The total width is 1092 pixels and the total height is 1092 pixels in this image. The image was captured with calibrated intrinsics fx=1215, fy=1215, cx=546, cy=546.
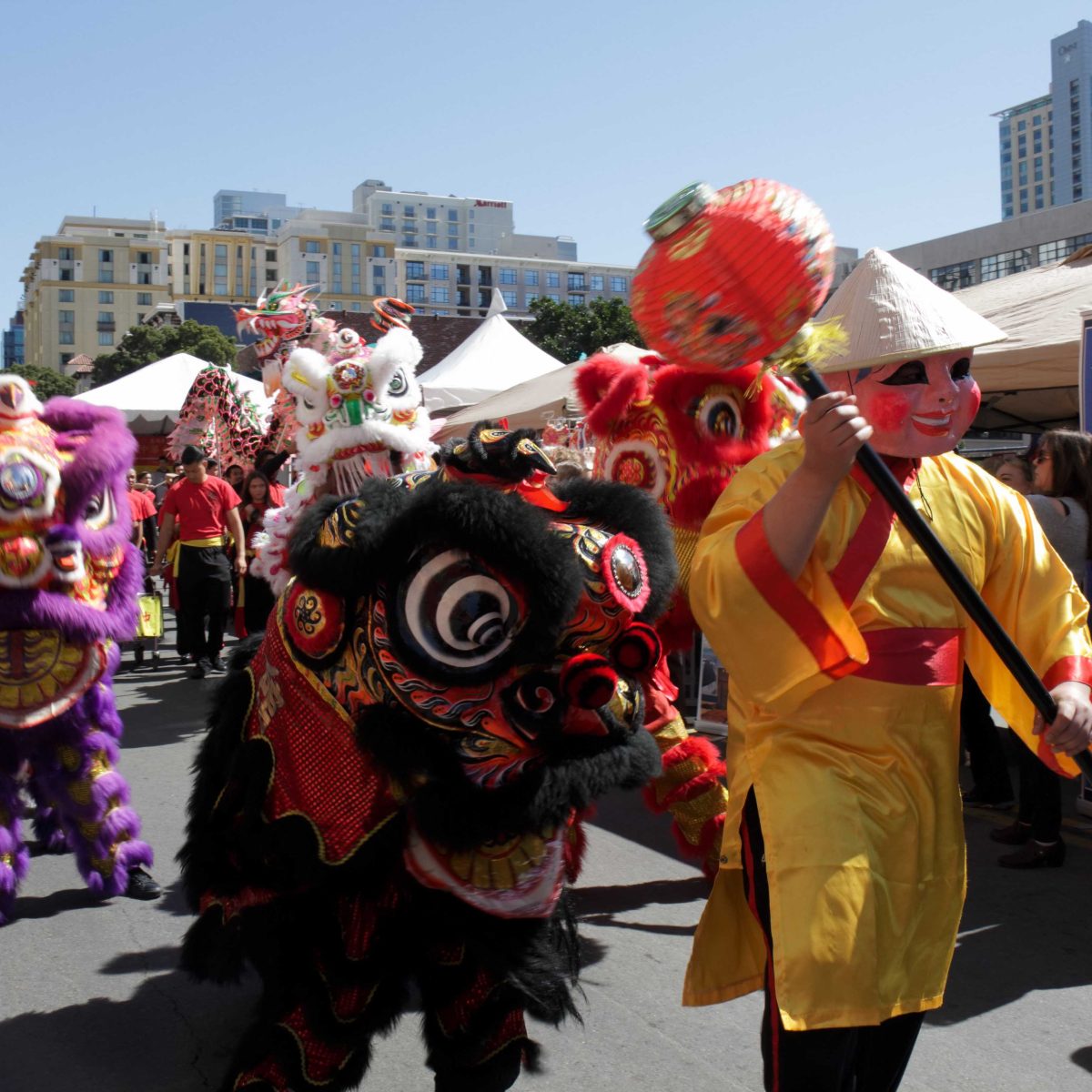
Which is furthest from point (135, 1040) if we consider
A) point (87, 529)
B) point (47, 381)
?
point (47, 381)

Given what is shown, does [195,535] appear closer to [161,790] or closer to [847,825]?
[161,790]

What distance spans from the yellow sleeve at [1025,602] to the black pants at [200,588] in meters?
7.90

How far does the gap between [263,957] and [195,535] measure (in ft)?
23.9

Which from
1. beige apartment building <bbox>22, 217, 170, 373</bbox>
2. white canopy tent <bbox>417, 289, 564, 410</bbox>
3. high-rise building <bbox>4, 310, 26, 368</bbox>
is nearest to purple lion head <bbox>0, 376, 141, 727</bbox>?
white canopy tent <bbox>417, 289, 564, 410</bbox>

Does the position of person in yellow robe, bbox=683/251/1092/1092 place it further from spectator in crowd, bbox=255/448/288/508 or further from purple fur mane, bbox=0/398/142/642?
spectator in crowd, bbox=255/448/288/508

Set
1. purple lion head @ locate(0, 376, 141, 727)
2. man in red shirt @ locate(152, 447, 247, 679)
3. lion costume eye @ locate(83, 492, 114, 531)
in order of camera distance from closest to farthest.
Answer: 1. purple lion head @ locate(0, 376, 141, 727)
2. lion costume eye @ locate(83, 492, 114, 531)
3. man in red shirt @ locate(152, 447, 247, 679)

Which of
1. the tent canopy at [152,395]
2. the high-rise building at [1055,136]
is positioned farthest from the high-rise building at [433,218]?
the tent canopy at [152,395]

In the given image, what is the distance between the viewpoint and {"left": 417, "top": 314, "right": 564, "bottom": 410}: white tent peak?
14055mm

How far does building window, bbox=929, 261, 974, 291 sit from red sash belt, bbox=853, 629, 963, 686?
4601 centimetres

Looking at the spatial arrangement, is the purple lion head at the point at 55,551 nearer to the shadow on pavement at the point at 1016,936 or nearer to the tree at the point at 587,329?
the shadow on pavement at the point at 1016,936

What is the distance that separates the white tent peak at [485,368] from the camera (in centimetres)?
1405

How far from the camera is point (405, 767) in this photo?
93.7 inches

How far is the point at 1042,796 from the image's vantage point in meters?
4.88

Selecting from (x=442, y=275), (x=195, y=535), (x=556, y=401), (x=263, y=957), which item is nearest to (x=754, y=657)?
(x=263, y=957)
